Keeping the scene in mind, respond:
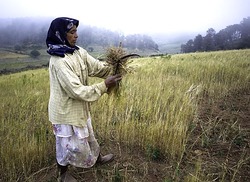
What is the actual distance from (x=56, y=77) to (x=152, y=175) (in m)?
1.45

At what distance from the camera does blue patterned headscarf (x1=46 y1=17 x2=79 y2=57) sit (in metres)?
2.01

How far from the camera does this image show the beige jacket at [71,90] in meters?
1.95

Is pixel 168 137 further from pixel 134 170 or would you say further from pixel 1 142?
pixel 1 142

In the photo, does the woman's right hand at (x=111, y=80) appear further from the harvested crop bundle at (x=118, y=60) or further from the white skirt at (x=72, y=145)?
the white skirt at (x=72, y=145)

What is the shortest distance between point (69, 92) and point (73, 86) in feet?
0.35

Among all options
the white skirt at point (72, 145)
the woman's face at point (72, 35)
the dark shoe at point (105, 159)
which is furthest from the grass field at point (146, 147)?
the woman's face at point (72, 35)

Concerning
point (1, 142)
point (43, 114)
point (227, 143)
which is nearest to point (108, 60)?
point (1, 142)

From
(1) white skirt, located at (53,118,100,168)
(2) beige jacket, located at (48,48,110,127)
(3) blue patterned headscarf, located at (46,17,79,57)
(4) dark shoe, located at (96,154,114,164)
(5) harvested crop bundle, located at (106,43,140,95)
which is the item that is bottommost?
(4) dark shoe, located at (96,154,114,164)

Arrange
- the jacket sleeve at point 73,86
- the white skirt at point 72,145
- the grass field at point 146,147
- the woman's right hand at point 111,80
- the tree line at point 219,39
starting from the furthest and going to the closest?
the tree line at point 219,39 < the grass field at point 146,147 < the white skirt at point 72,145 < the woman's right hand at point 111,80 < the jacket sleeve at point 73,86

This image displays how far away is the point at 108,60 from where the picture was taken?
2295mm

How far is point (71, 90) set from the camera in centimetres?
195

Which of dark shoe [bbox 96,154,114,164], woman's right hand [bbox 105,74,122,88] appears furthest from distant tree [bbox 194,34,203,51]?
woman's right hand [bbox 105,74,122,88]

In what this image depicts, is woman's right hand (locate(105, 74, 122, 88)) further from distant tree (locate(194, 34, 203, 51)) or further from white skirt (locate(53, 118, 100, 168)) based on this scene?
distant tree (locate(194, 34, 203, 51))

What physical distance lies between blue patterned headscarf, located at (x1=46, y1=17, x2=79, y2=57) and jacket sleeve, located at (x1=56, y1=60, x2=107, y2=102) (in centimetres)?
13
